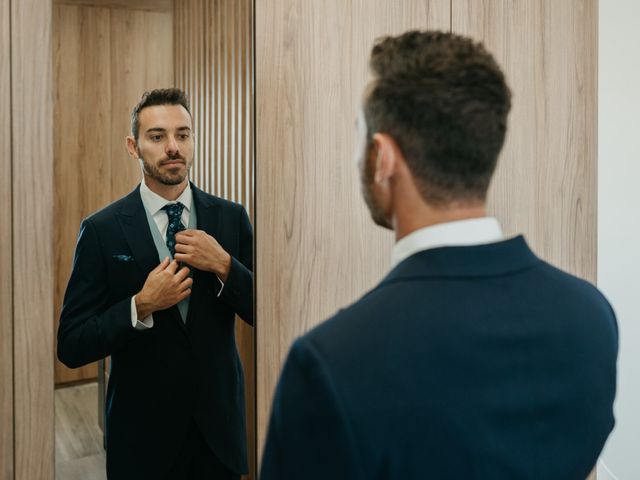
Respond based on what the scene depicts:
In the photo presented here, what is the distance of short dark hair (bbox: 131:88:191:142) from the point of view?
1.41 m

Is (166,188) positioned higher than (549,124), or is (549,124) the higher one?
(549,124)

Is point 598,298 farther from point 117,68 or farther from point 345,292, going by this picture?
point 117,68

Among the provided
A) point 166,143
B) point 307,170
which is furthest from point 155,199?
point 307,170

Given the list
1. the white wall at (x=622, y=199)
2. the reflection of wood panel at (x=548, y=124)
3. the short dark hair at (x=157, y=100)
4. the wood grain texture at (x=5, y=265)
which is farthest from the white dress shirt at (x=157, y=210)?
the white wall at (x=622, y=199)

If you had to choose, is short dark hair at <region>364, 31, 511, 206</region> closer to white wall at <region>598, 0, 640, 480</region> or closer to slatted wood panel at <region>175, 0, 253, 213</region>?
slatted wood panel at <region>175, 0, 253, 213</region>

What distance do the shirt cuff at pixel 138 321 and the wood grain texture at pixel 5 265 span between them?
0.23 metres

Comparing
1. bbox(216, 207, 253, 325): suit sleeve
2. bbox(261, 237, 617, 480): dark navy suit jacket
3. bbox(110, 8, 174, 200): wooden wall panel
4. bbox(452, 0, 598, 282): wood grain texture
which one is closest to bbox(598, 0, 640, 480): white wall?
bbox(452, 0, 598, 282): wood grain texture

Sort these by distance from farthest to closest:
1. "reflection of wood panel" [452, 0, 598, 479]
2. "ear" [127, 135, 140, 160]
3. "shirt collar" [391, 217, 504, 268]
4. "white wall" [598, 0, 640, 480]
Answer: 1. "white wall" [598, 0, 640, 480]
2. "reflection of wood panel" [452, 0, 598, 479]
3. "ear" [127, 135, 140, 160]
4. "shirt collar" [391, 217, 504, 268]

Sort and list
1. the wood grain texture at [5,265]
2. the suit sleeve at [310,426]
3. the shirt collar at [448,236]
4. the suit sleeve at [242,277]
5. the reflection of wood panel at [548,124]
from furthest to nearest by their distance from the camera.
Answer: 1. the reflection of wood panel at [548,124]
2. the suit sleeve at [242,277]
3. the wood grain texture at [5,265]
4. the shirt collar at [448,236]
5. the suit sleeve at [310,426]

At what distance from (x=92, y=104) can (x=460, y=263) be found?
3.06 feet

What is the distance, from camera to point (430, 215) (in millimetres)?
804

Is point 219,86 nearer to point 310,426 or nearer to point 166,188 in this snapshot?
point 166,188

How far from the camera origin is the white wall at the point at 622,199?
108 inches

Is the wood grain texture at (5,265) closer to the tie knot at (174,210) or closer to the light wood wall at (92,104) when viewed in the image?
the light wood wall at (92,104)
